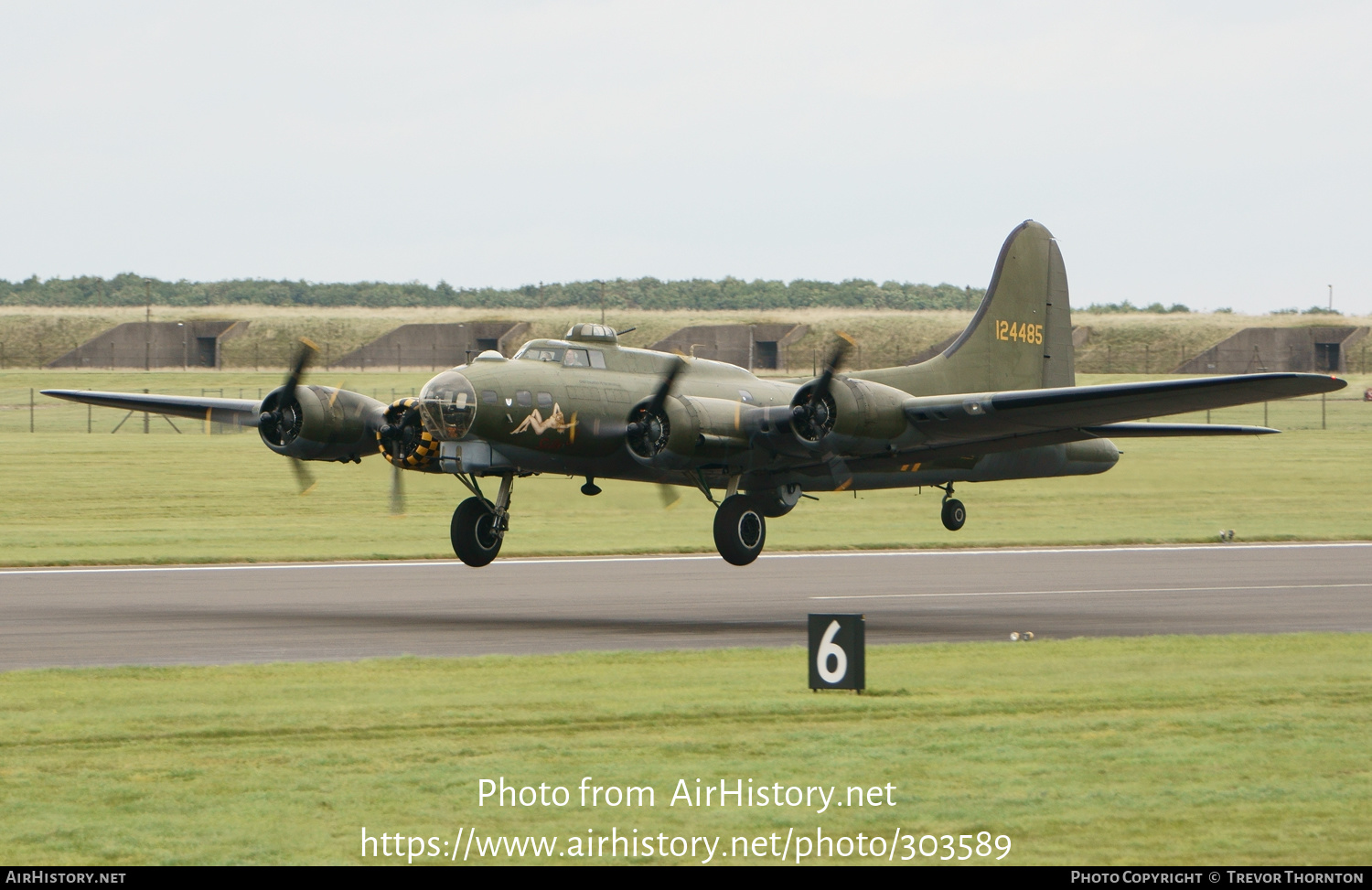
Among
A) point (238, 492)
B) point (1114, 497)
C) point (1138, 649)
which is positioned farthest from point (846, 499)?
point (1138, 649)

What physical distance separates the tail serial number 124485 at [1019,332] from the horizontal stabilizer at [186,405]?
55.9 feet

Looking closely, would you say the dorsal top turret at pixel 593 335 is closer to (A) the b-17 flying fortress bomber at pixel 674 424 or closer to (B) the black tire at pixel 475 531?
(A) the b-17 flying fortress bomber at pixel 674 424

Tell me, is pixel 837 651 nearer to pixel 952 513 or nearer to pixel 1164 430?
pixel 952 513

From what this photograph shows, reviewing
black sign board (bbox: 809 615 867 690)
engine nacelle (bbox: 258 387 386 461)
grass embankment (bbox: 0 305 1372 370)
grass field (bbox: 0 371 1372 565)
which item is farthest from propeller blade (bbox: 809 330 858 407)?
grass embankment (bbox: 0 305 1372 370)

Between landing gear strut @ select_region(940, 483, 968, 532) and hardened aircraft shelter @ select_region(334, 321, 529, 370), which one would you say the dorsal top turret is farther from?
hardened aircraft shelter @ select_region(334, 321, 529, 370)

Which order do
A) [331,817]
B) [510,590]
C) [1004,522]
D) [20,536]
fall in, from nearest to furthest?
1. [331,817]
2. [510,590]
3. [20,536]
4. [1004,522]

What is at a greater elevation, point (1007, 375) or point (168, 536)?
point (1007, 375)

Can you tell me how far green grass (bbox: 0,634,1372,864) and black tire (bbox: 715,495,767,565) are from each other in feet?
19.6

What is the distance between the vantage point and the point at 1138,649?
2206 centimetres

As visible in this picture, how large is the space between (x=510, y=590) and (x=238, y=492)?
2602 cm

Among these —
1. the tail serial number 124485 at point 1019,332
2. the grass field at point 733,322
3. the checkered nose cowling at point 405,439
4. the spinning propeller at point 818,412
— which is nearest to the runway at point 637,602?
the checkered nose cowling at point 405,439

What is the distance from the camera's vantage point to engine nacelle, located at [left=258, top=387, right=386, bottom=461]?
28.2 m

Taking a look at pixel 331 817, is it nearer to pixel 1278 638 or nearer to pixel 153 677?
pixel 153 677

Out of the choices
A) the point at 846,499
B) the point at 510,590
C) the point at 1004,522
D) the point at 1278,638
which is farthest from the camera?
the point at 846,499
